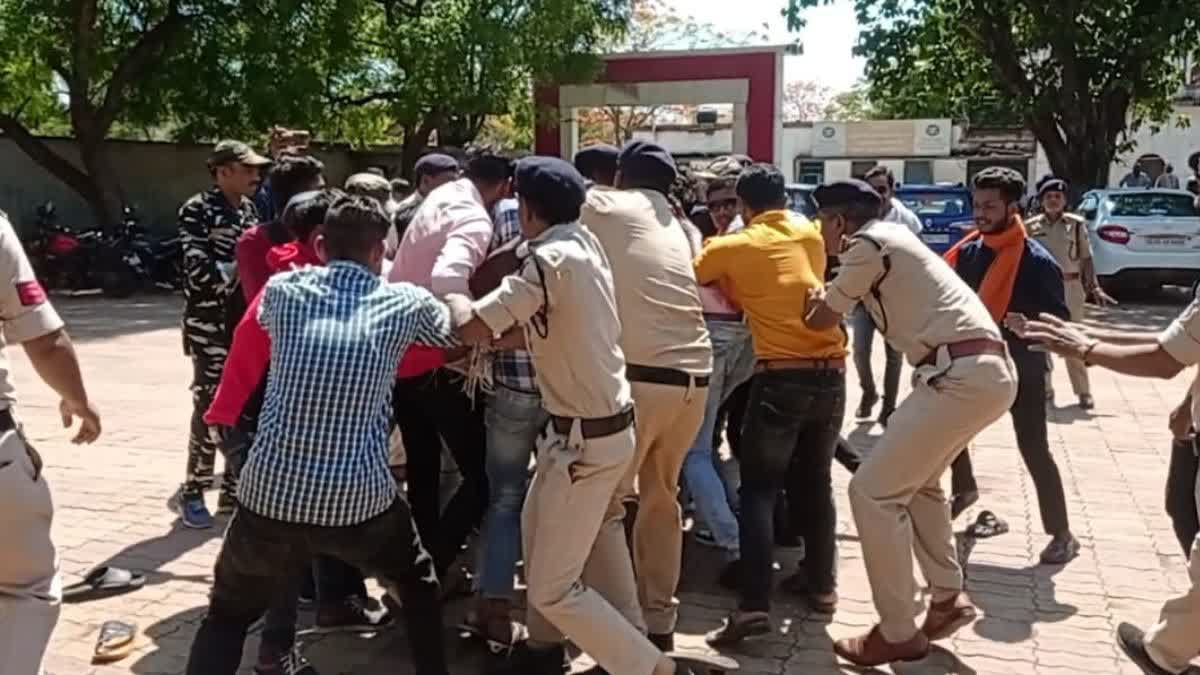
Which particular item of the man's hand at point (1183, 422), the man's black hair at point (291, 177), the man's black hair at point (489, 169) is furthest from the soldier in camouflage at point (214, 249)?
the man's hand at point (1183, 422)

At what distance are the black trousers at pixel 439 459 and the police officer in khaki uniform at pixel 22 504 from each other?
140cm

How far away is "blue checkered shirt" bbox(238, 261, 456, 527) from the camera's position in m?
2.99

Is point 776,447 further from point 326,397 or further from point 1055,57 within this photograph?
point 1055,57

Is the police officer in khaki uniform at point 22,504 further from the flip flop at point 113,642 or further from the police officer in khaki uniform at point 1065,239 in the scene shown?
the police officer in khaki uniform at point 1065,239

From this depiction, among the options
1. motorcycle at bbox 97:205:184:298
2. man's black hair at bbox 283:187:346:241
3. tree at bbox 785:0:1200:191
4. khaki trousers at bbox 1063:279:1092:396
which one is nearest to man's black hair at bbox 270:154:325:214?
man's black hair at bbox 283:187:346:241

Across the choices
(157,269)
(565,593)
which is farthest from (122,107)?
(565,593)

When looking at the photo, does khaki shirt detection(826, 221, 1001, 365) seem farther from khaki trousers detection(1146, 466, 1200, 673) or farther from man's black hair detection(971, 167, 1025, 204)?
man's black hair detection(971, 167, 1025, 204)

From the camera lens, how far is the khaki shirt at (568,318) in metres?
3.29

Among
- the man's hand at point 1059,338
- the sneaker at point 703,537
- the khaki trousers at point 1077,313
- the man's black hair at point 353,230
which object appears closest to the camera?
the man's black hair at point 353,230

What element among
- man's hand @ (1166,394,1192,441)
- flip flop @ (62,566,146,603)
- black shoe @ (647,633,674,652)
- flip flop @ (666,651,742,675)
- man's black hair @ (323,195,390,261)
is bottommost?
flip flop @ (62,566,146,603)

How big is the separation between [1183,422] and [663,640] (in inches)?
78.7

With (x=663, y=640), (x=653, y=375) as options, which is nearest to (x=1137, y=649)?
(x=663, y=640)

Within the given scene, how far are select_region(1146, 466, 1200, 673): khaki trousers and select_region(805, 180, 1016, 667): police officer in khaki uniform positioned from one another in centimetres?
73

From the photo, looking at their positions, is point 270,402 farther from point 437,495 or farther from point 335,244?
point 437,495
